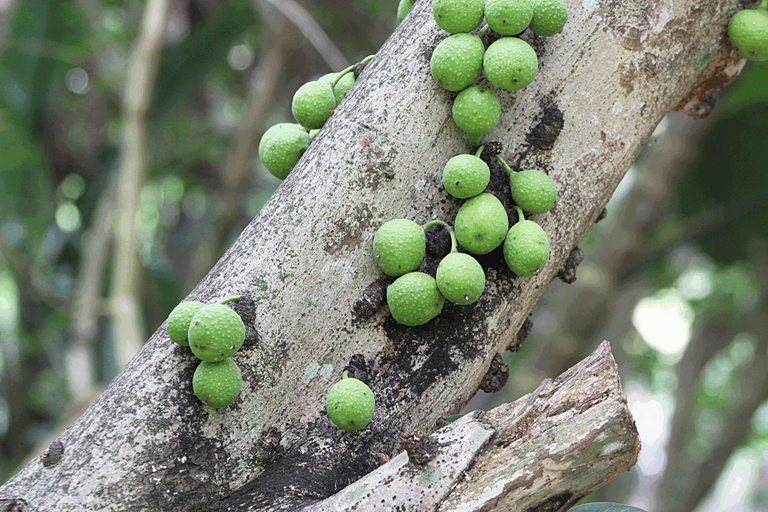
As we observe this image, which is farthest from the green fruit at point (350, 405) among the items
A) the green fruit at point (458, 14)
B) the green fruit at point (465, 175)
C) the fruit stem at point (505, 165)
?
the green fruit at point (458, 14)

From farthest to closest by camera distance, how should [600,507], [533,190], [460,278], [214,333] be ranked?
[600,507] → [533,190] → [460,278] → [214,333]

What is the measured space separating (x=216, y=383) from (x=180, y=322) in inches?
6.7

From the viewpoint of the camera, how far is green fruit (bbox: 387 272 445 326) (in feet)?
5.01

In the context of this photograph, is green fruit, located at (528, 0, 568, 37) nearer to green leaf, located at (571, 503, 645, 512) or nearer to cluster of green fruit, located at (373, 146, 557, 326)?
cluster of green fruit, located at (373, 146, 557, 326)

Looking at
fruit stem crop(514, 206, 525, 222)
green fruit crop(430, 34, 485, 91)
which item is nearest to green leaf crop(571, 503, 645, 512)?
fruit stem crop(514, 206, 525, 222)

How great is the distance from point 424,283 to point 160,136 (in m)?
6.53

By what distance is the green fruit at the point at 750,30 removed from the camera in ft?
6.14

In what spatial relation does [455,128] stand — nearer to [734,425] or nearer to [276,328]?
[276,328]

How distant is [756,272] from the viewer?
21.2ft

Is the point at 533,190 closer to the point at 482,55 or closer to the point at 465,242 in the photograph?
the point at 465,242

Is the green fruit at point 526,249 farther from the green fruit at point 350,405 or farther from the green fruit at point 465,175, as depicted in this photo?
the green fruit at point 350,405

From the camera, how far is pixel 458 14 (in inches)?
63.0

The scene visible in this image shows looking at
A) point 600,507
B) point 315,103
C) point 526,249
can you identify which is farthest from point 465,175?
point 600,507

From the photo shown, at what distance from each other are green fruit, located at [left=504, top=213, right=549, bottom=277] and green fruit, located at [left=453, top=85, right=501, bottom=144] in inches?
10.5
